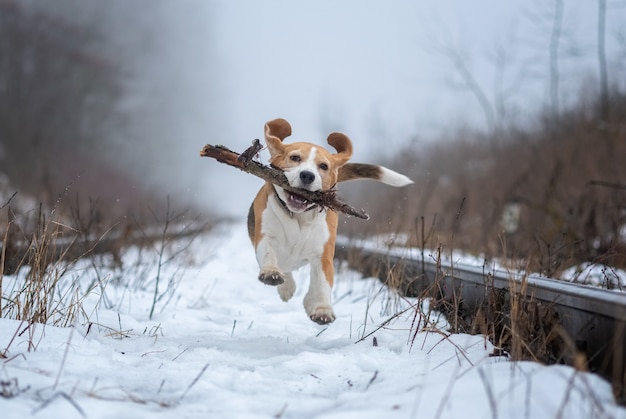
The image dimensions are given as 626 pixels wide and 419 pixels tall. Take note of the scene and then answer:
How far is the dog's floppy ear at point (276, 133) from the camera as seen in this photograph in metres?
4.03

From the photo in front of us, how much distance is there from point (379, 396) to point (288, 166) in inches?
83.3

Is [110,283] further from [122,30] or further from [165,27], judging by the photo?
[165,27]

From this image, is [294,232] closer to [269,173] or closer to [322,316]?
[269,173]

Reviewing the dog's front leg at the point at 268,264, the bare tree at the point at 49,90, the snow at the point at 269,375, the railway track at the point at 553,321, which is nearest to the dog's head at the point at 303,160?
the dog's front leg at the point at 268,264

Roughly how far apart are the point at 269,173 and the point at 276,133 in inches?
26.2

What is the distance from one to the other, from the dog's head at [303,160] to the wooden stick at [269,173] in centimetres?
4

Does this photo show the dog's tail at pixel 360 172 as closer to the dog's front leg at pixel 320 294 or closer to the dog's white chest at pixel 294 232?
the dog's white chest at pixel 294 232

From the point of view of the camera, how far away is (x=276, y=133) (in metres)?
4.25

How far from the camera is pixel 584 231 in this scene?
703 cm

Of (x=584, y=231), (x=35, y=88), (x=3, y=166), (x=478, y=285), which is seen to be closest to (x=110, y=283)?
(x=478, y=285)

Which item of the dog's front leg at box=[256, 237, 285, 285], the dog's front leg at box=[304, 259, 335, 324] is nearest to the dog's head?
the dog's front leg at box=[256, 237, 285, 285]

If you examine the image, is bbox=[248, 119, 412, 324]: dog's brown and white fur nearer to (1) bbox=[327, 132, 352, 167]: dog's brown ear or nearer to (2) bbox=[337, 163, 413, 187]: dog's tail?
(1) bbox=[327, 132, 352, 167]: dog's brown ear

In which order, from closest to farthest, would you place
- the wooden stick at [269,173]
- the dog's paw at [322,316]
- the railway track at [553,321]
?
the railway track at [553,321]
the dog's paw at [322,316]
the wooden stick at [269,173]

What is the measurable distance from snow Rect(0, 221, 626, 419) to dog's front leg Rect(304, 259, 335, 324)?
125 millimetres
